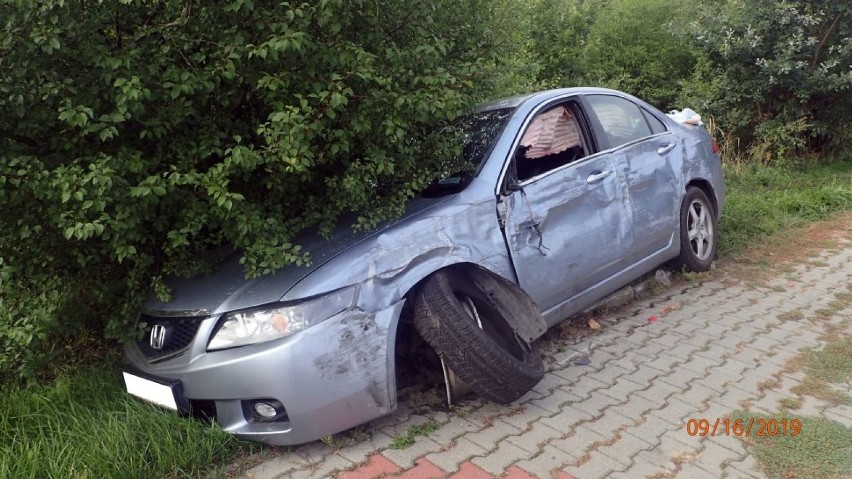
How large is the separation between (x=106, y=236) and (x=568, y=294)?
8.26 feet

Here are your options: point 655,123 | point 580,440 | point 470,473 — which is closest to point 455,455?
point 470,473

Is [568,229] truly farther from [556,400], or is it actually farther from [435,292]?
[435,292]

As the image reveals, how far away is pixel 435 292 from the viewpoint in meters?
3.07

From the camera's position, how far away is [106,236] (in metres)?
2.69

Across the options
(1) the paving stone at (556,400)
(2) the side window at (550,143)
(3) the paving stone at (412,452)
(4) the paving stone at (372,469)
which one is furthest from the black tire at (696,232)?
(4) the paving stone at (372,469)

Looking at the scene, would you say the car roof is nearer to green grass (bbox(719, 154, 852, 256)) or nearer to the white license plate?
the white license plate

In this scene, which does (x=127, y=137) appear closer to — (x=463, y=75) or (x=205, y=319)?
(x=205, y=319)

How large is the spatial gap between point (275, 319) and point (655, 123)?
3.51 metres

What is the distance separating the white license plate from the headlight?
11.6 inches

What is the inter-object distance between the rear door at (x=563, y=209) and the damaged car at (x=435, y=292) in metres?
0.01

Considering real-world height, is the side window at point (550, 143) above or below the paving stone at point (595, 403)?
above

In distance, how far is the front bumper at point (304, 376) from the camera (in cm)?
274

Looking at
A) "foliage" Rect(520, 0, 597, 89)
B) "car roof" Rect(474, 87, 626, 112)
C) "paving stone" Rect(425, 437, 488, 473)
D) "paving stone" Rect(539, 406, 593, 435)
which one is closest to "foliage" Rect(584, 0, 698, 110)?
"foliage" Rect(520, 0, 597, 89)

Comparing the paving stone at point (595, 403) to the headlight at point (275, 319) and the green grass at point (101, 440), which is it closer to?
the headlight at point (275, 319)
